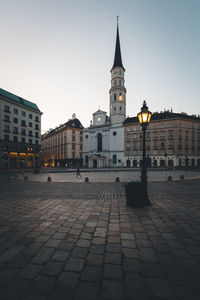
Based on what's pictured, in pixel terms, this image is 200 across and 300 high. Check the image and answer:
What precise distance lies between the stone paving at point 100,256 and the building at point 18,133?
3418 cm

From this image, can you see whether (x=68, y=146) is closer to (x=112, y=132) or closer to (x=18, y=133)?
(x=112, y=132)

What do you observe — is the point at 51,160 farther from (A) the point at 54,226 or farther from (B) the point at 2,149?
(A) the point at 54,226

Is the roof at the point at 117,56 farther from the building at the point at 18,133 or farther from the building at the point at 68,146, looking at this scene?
the building at the point at 18,133

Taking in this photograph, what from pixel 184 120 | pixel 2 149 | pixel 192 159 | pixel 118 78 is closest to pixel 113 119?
pixel 118 78

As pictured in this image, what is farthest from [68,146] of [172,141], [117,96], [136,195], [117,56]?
[136,195]

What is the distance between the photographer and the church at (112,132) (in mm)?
48031

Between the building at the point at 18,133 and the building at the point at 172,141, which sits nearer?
the building at the point at 18,133

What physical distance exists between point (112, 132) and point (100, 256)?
1894 inches

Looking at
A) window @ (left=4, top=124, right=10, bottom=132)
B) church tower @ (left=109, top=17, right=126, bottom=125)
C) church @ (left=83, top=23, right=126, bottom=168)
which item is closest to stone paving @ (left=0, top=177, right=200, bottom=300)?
window @ (left=4, top=124, right=10, bottom=132)

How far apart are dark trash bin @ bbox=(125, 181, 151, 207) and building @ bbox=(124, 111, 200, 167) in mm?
38895

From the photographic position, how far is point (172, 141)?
4091 cm

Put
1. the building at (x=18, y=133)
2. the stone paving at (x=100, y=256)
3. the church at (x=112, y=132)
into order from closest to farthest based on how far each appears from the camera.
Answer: the stone paving at (x=100, y=256)
the building at (x=18, y=133)
the church at (x=112, y=132)

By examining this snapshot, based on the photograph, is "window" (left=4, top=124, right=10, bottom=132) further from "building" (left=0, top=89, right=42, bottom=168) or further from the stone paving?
the stone paving

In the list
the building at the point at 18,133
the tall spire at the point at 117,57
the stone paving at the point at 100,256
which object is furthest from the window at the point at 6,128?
the tall spire at the point at 117,57
